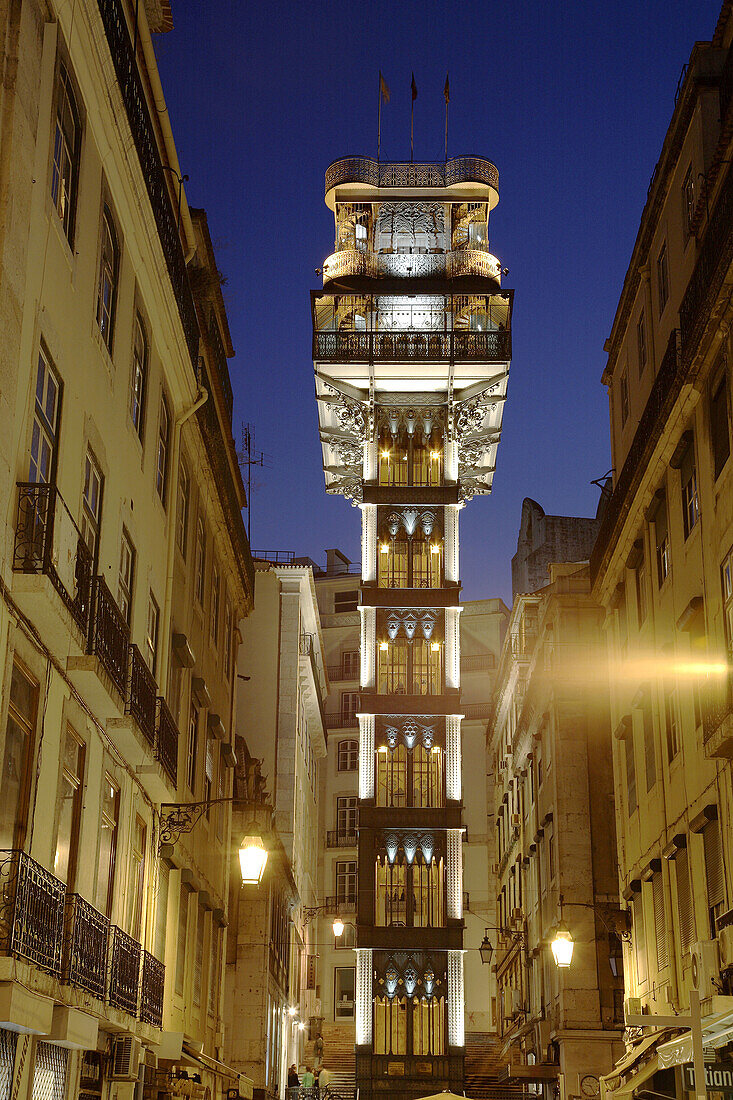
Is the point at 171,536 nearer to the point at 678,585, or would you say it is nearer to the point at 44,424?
the point at 44,424

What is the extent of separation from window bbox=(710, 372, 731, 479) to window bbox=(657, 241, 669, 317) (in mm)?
6255

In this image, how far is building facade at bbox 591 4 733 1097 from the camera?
2023 centimetres

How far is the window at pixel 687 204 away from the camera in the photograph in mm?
24750

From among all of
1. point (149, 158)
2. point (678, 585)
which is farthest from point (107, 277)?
point (678, 585)

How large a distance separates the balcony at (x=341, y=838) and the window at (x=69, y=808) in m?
57.8

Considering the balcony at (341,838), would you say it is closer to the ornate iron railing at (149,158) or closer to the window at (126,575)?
the ornate iron railing at (149,158)

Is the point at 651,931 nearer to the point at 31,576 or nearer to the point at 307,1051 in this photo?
the point at 31,576

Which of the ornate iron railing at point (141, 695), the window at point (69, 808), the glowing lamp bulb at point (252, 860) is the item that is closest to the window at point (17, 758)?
the window at point (69, 808)

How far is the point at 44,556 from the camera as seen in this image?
12469 millimetres

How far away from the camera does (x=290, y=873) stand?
1775 inches

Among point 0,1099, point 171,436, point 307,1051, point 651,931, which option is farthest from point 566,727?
point 0,1099

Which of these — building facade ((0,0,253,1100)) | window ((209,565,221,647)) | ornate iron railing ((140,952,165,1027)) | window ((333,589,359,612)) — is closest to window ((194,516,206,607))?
building facade ((0,0,253,1100))

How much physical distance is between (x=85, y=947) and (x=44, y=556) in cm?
461

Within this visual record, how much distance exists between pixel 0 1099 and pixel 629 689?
19.5 metres
